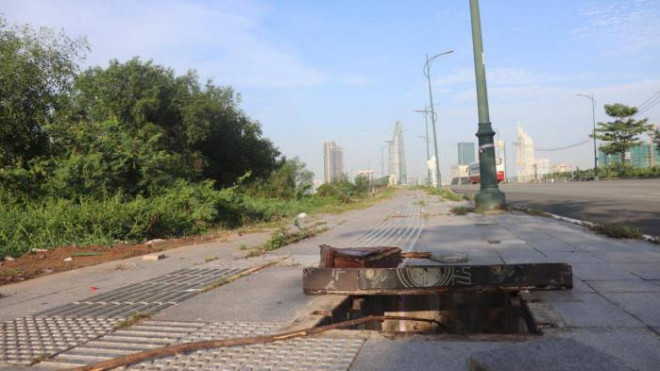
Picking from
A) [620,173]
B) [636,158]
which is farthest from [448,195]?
[636,158]

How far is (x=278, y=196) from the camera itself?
28312 mm

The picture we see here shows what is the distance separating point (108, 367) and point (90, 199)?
1074 centimetres

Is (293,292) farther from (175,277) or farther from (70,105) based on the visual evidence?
(70,105)

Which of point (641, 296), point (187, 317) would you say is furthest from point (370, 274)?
point (641, 296)

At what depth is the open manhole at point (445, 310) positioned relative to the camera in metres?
4.70

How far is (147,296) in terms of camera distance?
5066mm

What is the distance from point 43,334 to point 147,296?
1.34 m

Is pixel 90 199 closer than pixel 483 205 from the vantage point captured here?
Yes

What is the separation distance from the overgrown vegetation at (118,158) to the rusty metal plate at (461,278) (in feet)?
24.4

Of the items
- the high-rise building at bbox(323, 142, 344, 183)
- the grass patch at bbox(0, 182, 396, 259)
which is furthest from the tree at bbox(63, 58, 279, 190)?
the high-rise building at bbox(323, 142, 344, 183)

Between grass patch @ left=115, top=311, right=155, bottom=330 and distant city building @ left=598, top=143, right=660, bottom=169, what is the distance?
203 feet

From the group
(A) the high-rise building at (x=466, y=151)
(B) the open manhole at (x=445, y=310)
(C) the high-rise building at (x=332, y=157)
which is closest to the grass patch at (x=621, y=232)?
(B) the open manhole at (x=445, y=310)

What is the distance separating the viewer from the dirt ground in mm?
6931

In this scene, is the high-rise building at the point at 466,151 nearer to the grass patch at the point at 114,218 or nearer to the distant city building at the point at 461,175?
the distant city building at the point at 461,175
